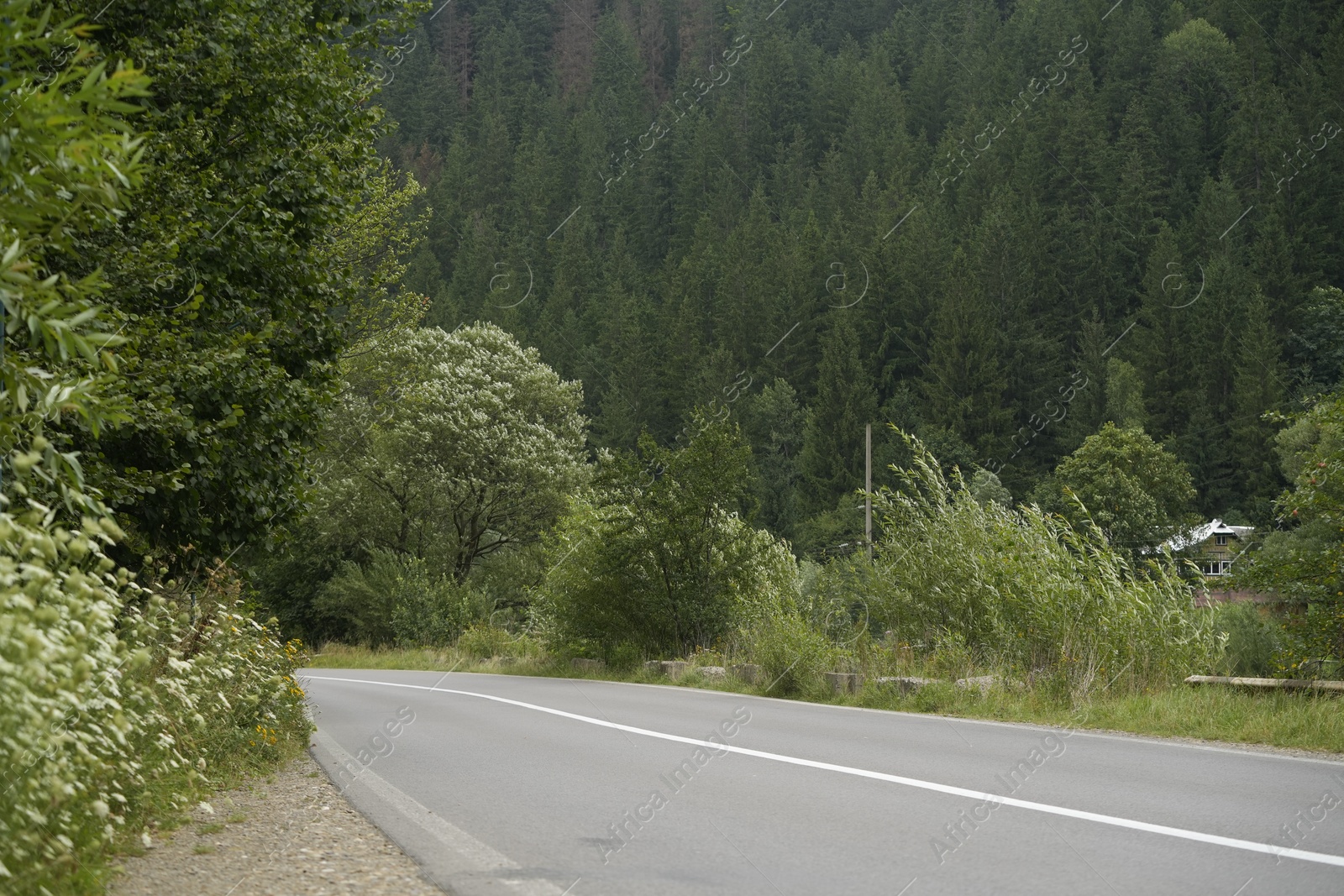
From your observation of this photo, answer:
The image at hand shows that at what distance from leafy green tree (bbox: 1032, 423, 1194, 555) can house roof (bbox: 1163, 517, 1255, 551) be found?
2.21ft

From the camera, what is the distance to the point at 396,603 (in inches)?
1550

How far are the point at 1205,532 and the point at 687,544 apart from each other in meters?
58.2

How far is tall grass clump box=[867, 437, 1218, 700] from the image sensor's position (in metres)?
13.5

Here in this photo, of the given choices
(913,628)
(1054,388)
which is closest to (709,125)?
(1054,388)

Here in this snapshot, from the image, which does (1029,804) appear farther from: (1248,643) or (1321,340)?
(1321,340)

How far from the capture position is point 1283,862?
19.8 feet

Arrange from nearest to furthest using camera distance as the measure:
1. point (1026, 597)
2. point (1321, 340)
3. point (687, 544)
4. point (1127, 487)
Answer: point (1026, 597), point (687, 544), point (1127, 487), point (1321, 340)

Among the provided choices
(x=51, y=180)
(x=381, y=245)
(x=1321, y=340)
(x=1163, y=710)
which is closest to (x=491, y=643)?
(x=381, y=245)

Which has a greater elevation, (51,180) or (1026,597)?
(51,180)

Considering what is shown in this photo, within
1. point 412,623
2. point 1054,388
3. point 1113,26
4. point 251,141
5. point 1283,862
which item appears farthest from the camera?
point 1113,26

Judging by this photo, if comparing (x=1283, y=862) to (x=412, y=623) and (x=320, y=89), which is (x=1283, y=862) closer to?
(x=320, y=89)

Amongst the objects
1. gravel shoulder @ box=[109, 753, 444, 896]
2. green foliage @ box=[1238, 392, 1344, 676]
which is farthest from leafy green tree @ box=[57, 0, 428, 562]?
green foliage @ box=[1238, 392, 1344, 676]

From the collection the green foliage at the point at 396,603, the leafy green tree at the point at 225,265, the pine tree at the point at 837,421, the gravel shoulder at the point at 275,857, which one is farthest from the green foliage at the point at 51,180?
the pine tree at the point at 837,421

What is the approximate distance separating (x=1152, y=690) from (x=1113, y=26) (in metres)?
104
